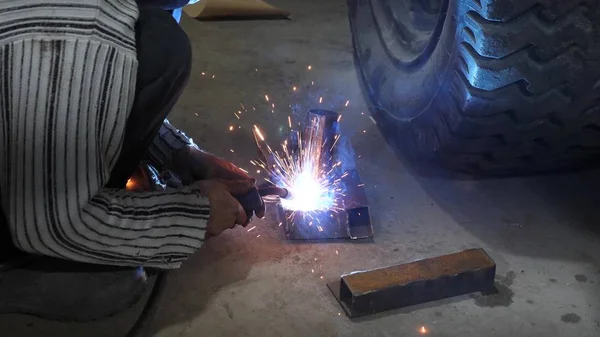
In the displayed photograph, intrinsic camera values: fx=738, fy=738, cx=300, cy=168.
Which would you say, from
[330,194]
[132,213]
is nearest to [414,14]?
[330,194]

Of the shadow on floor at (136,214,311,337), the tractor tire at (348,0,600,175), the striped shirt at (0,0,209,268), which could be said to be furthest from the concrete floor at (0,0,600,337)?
the striped shirt at (0,0,209,268)

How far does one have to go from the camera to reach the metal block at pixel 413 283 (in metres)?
1.82

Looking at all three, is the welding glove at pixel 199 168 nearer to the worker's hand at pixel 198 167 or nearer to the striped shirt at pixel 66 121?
the worker's hand at pixel 198 167

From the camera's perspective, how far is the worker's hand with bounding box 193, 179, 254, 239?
1805 millimetres

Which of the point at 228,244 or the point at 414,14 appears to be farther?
the point at 414,14

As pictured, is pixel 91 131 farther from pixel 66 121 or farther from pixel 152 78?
pixel 152 78

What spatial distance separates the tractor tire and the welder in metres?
0.73

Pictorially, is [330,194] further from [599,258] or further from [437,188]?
[599,258]

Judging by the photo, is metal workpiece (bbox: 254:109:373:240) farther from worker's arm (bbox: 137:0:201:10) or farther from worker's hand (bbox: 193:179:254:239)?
worker's arm (bbox: 137:0:201:10)

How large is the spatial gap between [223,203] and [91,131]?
0.46 metres

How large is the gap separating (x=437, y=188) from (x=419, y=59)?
1.46 feet

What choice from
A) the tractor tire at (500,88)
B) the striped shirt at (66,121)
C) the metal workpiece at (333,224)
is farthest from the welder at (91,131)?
the tractor tire at (500,88)

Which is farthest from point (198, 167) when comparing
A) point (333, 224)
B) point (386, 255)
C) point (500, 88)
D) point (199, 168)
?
point (500, 88)

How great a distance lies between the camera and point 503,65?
193 centimetres
